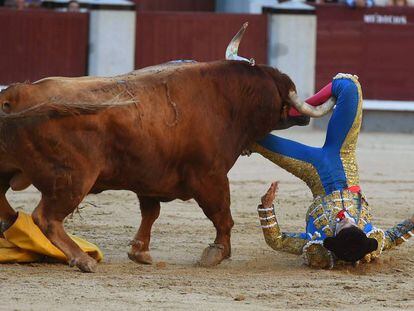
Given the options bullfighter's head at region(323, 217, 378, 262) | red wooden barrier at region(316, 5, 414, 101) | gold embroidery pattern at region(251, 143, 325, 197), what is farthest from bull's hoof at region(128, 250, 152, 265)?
red wooden barrier at region(316, 5, 414, 101)

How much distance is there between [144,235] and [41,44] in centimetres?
733

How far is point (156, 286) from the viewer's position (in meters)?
4.49

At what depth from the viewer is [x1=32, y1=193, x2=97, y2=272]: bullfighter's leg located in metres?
4.75

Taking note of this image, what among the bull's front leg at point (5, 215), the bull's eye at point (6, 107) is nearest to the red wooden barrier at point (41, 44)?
the bull's front leg at point (5, 215)

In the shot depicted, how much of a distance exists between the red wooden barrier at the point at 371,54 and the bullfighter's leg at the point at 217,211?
7.55 meters

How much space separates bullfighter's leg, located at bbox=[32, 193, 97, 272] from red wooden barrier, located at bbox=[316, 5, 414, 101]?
8130 millimetres

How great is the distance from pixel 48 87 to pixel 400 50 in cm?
849

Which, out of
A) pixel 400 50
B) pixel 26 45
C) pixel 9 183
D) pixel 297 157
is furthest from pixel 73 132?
pixel 400 50

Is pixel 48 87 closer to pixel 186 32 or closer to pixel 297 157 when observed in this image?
pixel 297 157

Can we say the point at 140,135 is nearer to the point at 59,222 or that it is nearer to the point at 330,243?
the point at 59,222

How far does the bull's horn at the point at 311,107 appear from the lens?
527 centimetres

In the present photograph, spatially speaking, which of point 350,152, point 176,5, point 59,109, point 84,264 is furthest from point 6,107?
point 176,5

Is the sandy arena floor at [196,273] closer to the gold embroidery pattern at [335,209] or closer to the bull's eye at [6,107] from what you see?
the gold embroidery pattern at [335,209]

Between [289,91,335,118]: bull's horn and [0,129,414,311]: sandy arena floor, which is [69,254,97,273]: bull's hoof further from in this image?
[289,91,335,118]: bull's horn
